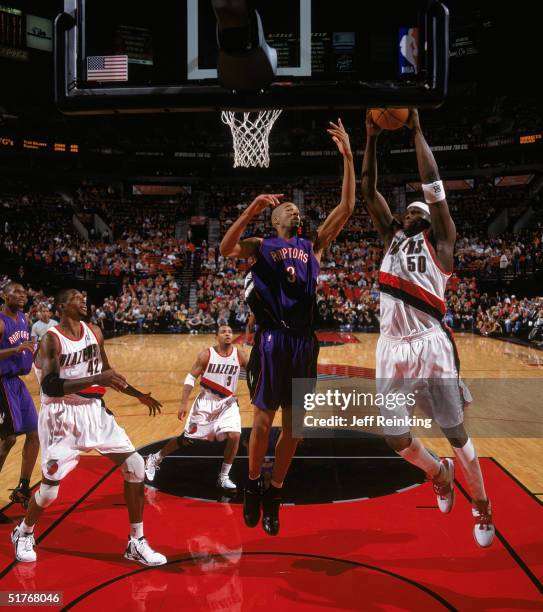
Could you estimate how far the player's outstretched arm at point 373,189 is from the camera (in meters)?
3.49

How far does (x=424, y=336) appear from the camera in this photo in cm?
351

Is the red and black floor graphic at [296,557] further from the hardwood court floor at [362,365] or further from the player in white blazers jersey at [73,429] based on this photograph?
the hardwood court floor at [362,365]

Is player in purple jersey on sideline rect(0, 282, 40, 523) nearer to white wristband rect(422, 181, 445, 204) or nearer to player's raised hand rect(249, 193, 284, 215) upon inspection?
player's raised hand rect(249, 193, 284, 215)

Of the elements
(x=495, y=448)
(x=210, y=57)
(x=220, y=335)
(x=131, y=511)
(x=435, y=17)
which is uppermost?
(x=435, y=17)

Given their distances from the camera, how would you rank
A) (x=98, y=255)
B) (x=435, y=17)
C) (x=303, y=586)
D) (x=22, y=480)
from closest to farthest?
(x=435, y=17) < (x=303, y=586) < (x=22, y=480) < (x=98, y=255)

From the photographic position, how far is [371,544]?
3.73 meters

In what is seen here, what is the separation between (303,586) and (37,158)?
24848mm

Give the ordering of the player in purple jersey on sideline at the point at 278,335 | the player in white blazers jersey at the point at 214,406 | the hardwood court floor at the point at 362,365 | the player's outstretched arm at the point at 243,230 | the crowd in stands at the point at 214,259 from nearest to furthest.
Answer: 1. the player's outstretched arm at the point at 243,230
2. the player in purple jersey on sideline at the point at 278,335
3. the player in white blazers jersey at the point at 214,406
4. the hardwood court floor at the point at 362,365
5. the crowd in stands at the point at 214,259

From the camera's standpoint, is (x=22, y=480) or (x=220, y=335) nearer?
(x=22, y=480)

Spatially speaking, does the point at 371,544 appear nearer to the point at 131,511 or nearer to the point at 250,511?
the point at 250,511

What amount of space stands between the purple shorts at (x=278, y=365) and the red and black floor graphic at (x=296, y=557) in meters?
1.07

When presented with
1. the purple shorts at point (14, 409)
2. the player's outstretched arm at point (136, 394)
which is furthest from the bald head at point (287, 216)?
the purple shorts at point (14, 409)

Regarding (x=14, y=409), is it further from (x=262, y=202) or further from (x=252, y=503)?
(x=262, y=202)

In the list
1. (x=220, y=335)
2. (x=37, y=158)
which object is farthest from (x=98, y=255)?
(x=220, y=335)
